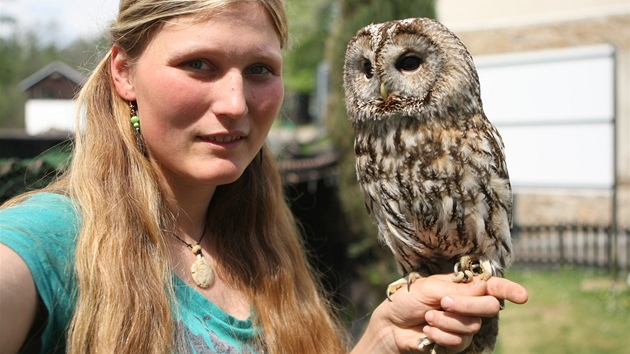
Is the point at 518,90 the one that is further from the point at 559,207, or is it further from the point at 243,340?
the point at 243,340

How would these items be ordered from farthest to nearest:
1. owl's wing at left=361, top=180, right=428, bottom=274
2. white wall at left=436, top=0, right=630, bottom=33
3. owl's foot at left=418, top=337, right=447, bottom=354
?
A: white wall at left=436, top=0, right=630, bottom=33 < owl's wing at left=361, top=180, right=428, bottom=274 < owl's foot at left=418, top=337, right=447, bottom=354

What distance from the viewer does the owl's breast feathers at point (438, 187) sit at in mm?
1534

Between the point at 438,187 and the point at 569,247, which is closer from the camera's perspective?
the point at 438,187

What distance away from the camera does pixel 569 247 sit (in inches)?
304

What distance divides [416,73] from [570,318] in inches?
191

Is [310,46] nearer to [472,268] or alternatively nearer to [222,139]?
[472,268]

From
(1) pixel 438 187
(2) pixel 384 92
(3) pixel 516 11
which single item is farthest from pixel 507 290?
(3) pixel 516 11

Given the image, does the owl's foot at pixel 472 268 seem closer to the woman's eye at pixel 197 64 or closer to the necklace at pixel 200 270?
the necklace at pixel 200 270

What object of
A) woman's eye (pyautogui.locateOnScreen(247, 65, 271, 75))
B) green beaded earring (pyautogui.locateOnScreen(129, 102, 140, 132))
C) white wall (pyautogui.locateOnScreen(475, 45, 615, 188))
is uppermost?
woman's eye (pyautogui.locateOnScreen(247, 65, 271, 75))

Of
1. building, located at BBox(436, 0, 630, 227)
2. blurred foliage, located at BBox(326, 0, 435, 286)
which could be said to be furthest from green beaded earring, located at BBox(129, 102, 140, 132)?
building, located at BBox(436, 0, 630, 227)

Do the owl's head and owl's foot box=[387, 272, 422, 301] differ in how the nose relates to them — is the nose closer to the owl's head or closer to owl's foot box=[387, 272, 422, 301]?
the owl's head

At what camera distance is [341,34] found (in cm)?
525

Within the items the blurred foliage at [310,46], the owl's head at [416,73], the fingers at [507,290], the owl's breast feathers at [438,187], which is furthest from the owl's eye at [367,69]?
the blurred foliage at [310,46]

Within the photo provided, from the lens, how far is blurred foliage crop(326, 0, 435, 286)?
16.4 feet
